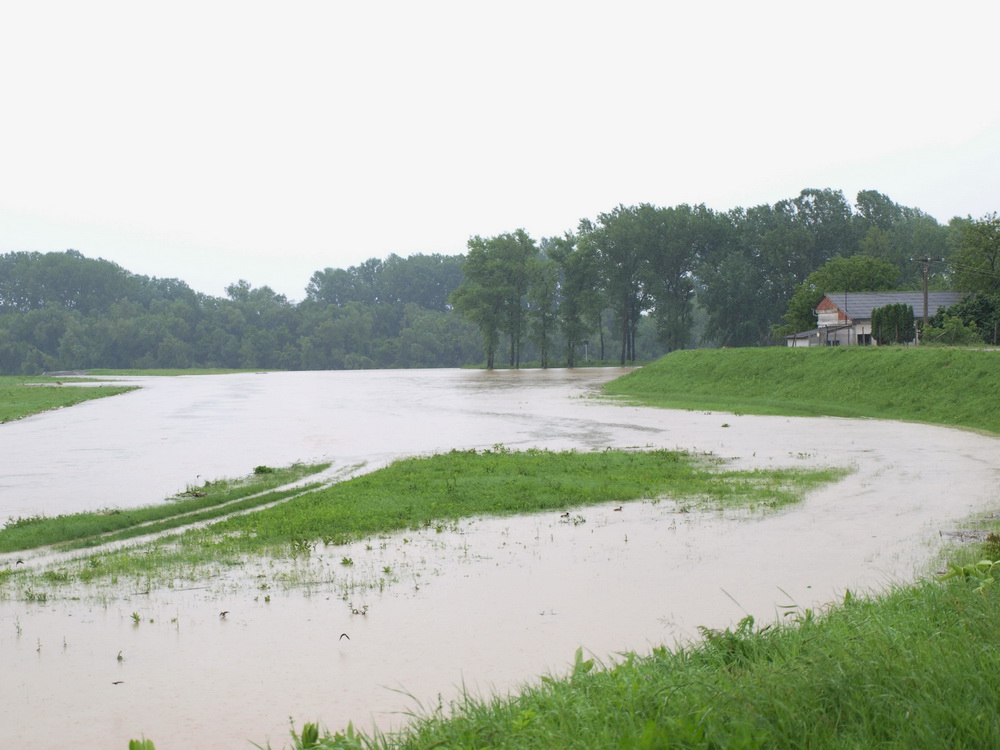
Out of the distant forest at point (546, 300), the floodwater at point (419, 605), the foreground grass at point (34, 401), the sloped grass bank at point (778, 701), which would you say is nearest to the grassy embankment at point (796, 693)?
the sloped grass bank at point (778, 701)

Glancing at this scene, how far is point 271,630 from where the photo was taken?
862 cm

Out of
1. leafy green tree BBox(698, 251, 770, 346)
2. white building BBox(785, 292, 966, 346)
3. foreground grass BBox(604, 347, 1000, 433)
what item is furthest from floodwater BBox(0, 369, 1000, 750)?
leafy green tree BBox(698, 251, 770, 346)

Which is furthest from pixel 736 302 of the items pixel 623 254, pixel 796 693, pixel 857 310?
pixel 796 693

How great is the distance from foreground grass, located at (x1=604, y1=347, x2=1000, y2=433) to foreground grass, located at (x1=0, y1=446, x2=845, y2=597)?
14.1 m

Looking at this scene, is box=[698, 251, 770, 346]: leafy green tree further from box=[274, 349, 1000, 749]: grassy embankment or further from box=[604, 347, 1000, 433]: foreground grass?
box=[274, 349, 1000, 749]: grassy embankment

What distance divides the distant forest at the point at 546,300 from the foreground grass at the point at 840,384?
3033 cm

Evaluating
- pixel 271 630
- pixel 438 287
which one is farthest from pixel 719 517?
pixel 438 287

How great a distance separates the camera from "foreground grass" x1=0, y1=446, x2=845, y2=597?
1151 centimetres

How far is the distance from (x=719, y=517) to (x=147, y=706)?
30.1 ft

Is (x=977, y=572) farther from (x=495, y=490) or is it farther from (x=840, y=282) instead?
(x=840, y=282)

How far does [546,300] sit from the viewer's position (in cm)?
11156

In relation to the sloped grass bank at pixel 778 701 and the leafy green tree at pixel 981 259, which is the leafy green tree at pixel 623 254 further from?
the sloped grass bank at pixel 778 701

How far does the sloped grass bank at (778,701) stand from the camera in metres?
4.34

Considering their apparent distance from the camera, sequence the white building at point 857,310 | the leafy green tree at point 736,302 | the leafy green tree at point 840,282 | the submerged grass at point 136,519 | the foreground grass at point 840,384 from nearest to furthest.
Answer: the submerged grass at point 136,519, the foreground grass at point 840,384, the white building at point 857,310, the leafy green tree at point 840,282, the leafy green tree at point 736,302
